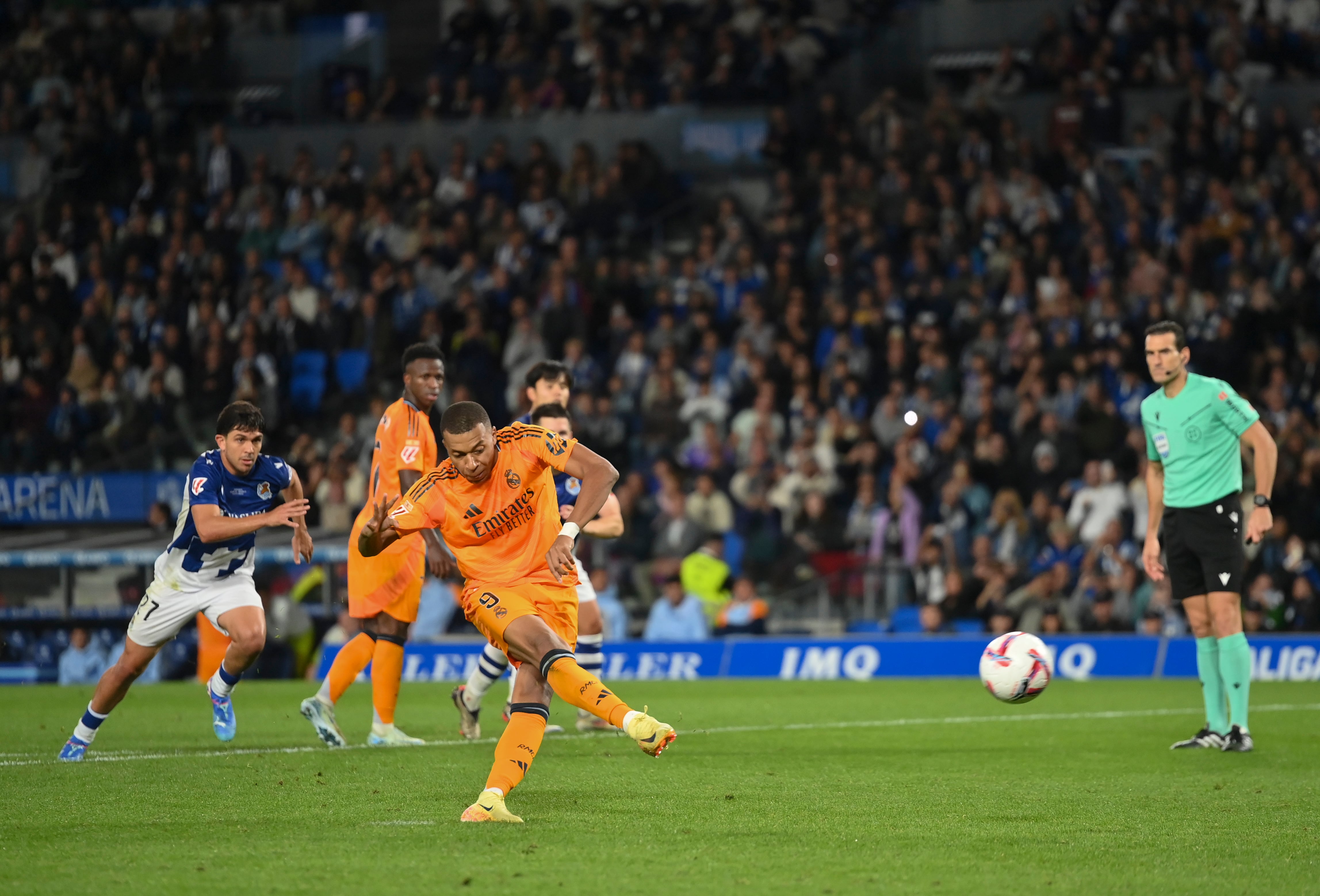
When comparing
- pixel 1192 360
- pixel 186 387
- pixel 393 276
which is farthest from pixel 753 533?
pixel 186 387

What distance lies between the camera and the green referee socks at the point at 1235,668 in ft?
33.1

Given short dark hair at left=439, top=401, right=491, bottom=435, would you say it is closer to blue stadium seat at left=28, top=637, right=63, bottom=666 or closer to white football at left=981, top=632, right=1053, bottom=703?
white football at left=981, top=632, right=1053, bottom=703

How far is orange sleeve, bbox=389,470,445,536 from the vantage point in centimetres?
754

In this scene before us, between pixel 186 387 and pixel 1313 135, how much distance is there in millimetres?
15171

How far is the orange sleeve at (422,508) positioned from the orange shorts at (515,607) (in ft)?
1.13

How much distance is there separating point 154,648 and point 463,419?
3.40m

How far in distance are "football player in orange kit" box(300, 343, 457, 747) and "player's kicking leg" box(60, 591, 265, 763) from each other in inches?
24.6

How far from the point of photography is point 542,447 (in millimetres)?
7699

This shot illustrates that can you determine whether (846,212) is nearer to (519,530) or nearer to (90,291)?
(90,291)

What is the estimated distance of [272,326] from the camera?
23328 millimetres

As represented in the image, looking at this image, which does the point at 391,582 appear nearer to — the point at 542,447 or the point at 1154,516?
the point at 542,447

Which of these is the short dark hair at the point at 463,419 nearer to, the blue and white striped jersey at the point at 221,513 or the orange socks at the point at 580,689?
the orange socks at the point at 580,689

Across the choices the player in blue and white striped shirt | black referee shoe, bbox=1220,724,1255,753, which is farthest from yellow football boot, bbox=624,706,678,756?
black referee shoe, bbox=1220,724,1255,753

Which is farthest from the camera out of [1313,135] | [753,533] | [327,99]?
[327,99]
